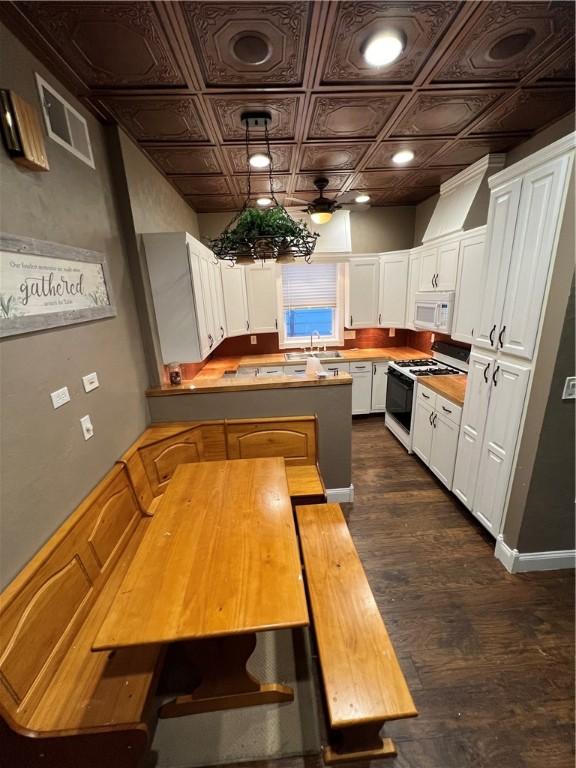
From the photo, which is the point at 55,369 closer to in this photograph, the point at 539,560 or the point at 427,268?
the point at 539,560

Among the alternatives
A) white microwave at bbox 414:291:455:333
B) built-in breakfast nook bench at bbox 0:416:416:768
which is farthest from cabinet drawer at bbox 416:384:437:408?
built-in breakfast nook bench at bbox 0:416:416:768

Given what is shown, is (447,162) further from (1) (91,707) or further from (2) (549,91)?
(1) (91,707)

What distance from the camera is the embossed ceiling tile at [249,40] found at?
124 centimetres

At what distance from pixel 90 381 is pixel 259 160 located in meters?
2.28

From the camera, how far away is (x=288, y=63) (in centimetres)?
152

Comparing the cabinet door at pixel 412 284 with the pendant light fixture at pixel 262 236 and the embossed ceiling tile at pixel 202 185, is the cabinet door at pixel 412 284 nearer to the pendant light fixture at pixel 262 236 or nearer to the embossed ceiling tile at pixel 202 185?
the pendant light fixture at pixel 262 236

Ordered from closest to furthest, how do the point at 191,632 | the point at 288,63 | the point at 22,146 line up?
the point at 191,632 < the point at 22,146 < the point at 288,63

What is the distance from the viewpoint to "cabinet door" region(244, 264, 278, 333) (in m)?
4.14

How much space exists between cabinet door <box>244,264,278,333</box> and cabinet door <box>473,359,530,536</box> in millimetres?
2944

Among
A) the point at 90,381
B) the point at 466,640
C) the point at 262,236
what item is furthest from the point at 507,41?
the point at 466,640

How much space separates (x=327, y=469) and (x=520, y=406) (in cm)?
153

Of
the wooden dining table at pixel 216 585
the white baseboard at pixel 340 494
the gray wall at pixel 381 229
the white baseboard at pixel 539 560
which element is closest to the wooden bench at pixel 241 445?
the white baseboard at pixel 340 494

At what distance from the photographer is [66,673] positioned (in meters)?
1.17

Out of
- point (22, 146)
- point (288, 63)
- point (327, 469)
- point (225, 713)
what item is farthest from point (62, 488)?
point (288, 63)
